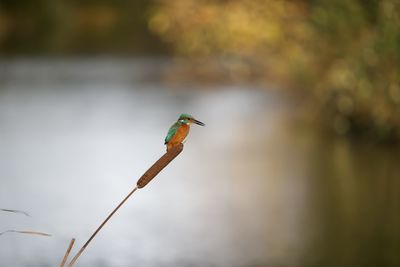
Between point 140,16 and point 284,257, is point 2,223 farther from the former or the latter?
point 140,16

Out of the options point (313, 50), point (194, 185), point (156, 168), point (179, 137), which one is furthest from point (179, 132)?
point (313, 50)

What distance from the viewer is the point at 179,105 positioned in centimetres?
1019

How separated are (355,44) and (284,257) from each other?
322 centimetres

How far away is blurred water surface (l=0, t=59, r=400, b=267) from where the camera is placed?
5168 mm

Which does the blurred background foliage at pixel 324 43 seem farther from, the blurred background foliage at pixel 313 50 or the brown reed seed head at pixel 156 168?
the brown reed seed head at pixel 156 168

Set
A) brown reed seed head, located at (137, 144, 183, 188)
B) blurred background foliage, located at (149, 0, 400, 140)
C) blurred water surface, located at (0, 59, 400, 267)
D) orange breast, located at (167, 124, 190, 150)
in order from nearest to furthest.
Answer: brown reed seed head, located at (137, 144, 183, 188)
orange breast, located at (167, 124, 190, 150)
blurred water surface, located at (0, 59, 400, 267)
blurred background foliage, located at (149, 0, 400, 140)

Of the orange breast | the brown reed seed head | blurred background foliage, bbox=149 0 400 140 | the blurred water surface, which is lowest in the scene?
the brown reed seed head

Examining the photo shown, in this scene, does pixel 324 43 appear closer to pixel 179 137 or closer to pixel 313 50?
pixel 313 50

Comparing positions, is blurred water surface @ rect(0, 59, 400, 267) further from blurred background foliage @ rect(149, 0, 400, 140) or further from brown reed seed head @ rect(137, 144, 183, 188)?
brown reed seed head @ rect(137, 144, 183, 188)

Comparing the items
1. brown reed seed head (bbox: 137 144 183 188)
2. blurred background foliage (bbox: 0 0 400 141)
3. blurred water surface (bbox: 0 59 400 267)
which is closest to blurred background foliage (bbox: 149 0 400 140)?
blurred background foliage (bbox: 0 0 400 141)

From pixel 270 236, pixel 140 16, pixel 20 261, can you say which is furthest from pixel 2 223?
pixel 140 16

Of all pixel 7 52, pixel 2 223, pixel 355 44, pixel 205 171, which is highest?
pixel 7 52

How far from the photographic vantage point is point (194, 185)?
271 inches

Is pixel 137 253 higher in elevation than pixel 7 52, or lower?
lower
